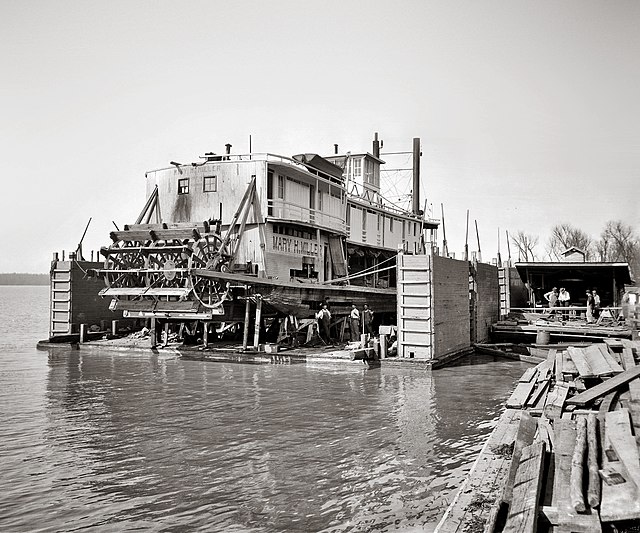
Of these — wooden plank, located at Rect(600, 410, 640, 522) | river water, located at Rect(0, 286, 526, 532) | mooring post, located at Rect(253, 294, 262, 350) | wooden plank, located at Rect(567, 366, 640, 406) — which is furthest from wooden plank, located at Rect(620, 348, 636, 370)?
mooring post, located at Rect(253, 294, 262, 350)

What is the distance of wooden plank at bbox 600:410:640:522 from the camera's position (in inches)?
206

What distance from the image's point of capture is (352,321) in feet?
84.0

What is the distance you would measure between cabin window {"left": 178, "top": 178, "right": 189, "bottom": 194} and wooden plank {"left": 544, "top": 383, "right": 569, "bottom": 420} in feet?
58.4

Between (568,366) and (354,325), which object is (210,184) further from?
(568,366)

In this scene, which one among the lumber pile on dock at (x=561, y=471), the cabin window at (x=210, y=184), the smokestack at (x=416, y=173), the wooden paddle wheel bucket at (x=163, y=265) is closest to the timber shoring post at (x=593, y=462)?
the lumber pile on dock at (x=561, y=471)

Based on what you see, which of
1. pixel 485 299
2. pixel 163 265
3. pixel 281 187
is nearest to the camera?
pixel 163 265

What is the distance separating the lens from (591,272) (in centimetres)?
3522

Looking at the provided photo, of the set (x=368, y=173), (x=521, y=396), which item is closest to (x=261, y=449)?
(x=521, y=396)

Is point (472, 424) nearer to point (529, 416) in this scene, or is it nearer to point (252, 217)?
point (529, 416)

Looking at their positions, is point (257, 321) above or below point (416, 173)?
below

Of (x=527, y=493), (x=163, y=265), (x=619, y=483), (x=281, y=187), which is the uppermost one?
(x=281, y=187)

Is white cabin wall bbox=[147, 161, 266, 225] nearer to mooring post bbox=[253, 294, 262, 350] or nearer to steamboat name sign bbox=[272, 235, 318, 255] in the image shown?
steamboat name sign bbox=[272, 235, 318, 255]

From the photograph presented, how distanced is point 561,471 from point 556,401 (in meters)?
4.48

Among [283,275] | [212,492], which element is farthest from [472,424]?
[283,275]
